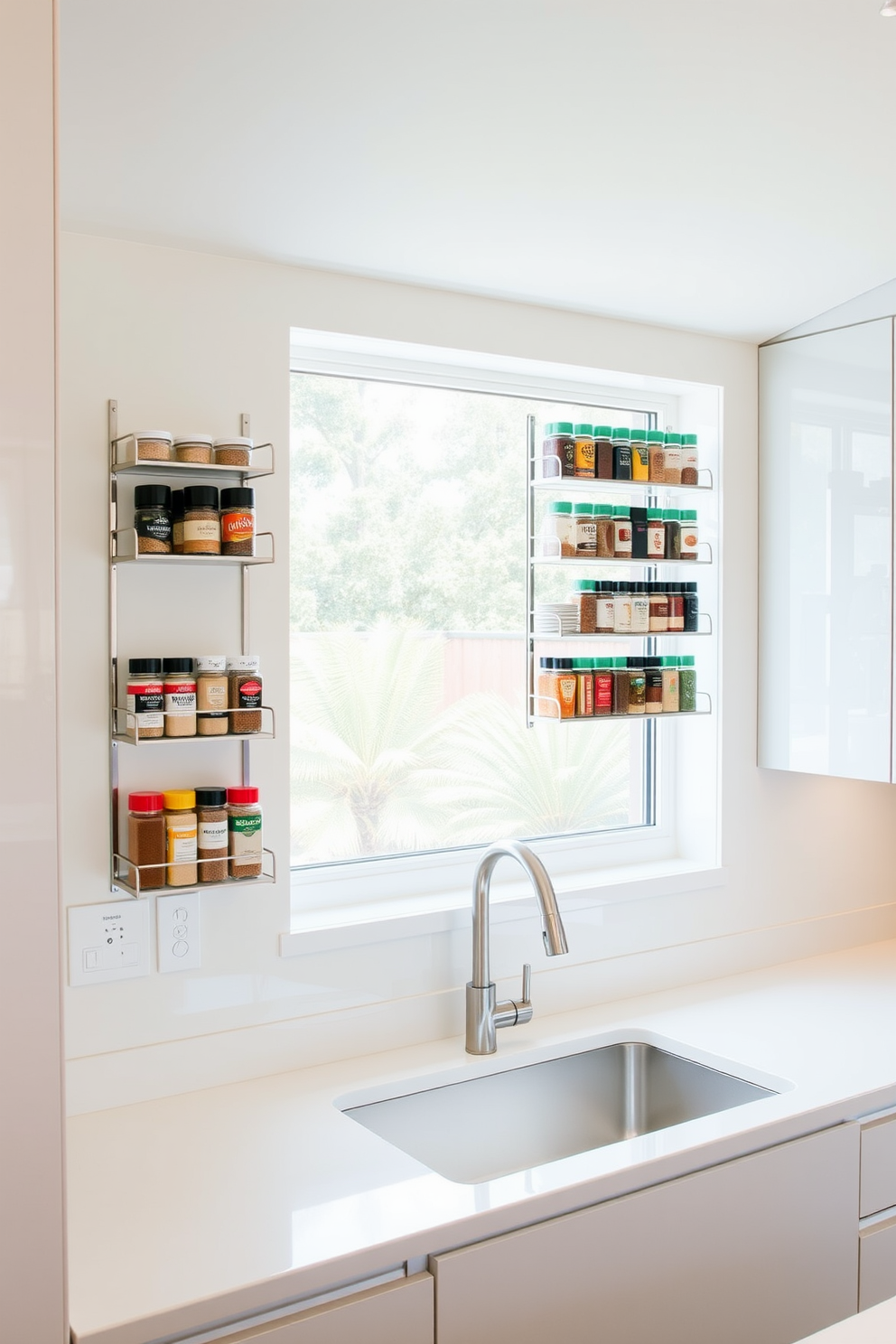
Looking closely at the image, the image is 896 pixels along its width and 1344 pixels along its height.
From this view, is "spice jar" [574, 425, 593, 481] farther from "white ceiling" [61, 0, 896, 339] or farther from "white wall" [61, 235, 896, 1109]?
"white ceiling" [61, 0, 896, 339]

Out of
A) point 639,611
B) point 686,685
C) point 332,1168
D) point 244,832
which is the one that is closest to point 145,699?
point 244,832

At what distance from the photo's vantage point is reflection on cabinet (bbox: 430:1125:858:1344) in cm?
144

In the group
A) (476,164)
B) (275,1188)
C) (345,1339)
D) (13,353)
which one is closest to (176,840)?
(275,1188)

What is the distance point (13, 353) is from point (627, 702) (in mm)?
1480

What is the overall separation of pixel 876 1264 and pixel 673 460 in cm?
152

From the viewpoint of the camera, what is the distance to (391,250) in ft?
6.09

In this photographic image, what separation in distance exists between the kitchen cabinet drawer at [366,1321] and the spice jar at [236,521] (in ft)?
3.36

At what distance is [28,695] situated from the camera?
3.56ft

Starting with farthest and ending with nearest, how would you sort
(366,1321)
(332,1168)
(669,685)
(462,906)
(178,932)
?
1. (669,685)
2. (462,906)
3. (178,932)
4. (332,1168)
5. (366,1321)

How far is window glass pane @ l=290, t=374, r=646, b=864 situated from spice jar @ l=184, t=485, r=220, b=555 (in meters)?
0.43

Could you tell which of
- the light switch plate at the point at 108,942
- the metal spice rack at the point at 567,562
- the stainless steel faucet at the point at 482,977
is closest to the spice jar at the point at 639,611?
the metal spice rack at the point at 567,562

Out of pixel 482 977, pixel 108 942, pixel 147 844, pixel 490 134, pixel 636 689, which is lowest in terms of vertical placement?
pixel 482 977

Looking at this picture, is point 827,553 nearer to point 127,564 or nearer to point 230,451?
point 230,451

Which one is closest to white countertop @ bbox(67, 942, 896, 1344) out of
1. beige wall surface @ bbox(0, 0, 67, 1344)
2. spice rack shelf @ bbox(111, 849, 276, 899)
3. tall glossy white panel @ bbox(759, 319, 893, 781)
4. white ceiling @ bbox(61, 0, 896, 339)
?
beige wall surface @ bbox(0, 0, 67, 1344)
